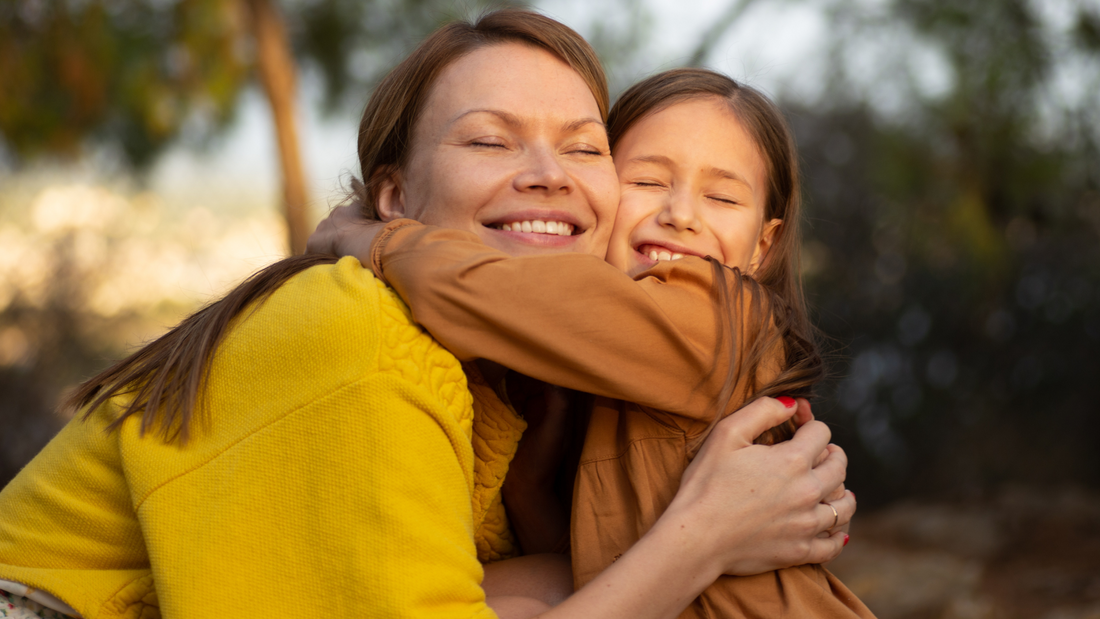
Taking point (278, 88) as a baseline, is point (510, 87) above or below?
below

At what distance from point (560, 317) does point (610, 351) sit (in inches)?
5.8

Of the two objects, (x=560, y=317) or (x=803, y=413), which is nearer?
(x=560, y=317)

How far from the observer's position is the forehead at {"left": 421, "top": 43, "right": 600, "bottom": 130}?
237 centimetres

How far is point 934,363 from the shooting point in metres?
7.23

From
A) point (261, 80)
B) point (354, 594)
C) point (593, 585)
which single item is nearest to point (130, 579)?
point (354, 594)

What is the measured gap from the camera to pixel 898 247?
7.41 metres

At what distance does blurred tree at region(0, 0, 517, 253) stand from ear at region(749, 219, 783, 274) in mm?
4491

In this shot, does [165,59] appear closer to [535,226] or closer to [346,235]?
[346,235]

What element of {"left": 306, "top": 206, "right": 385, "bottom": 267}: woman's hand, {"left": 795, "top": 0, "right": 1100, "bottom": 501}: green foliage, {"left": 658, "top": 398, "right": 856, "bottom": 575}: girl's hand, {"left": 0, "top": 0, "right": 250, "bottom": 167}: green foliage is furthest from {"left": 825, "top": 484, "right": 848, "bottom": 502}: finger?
{"left": 0, "top": 0, "right": 250, "bottom": 167}: green foliage

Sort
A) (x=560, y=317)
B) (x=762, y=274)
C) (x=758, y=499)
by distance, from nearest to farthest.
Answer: (x=560, y=317), (x=758, y=499), (x=762, y=274)

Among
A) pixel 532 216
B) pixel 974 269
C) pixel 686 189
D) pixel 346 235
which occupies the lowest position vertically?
pixel 346 235

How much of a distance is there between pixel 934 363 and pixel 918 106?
2098 mm

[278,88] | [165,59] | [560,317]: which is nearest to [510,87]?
[560,317]

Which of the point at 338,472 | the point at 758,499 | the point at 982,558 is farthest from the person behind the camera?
the point at 982,558
